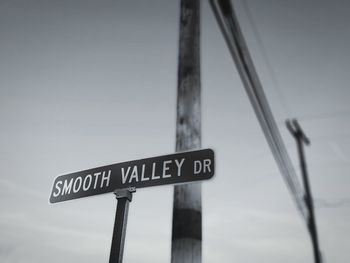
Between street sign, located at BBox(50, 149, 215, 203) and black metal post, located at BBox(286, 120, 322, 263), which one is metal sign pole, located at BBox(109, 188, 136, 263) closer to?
street sign, located at BBox(50, 149, 215, 203)

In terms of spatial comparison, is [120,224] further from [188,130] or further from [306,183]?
[306,183]

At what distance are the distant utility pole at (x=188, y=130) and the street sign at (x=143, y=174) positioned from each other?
0.16m

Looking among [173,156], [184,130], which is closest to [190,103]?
[184,130]

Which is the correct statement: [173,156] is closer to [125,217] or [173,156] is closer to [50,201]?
[125,217]

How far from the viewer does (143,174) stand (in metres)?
2.07

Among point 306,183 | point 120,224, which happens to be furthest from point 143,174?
point 306,183

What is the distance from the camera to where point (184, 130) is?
233cm

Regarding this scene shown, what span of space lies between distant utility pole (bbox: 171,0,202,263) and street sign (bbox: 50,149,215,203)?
6.3 inches

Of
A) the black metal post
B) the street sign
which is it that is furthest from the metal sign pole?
the black metal post

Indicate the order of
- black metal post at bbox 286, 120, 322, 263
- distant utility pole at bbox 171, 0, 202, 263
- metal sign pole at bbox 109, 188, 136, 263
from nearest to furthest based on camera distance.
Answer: metal sign pole at bbox 109, 188, 136, 263
distant utility pole at bbox 171, 0, 202, 263
black metal post at bbox 286, 120, 322, 263

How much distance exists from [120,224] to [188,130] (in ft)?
3.14

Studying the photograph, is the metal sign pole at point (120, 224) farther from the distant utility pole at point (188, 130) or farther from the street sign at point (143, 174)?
the distant utility pole at point (188, 130)

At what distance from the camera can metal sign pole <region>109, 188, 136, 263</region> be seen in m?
1.62

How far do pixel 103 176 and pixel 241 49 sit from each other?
3.02 metres
